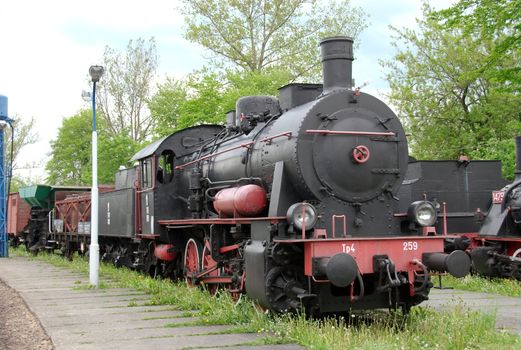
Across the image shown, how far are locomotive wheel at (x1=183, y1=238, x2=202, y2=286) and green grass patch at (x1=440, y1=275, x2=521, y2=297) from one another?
4.94m

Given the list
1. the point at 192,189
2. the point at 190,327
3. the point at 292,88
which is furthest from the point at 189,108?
the point at 190,327

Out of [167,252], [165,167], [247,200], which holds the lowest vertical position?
[167,252]

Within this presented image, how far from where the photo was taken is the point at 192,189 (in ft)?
37.7

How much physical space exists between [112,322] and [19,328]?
3.90 ft

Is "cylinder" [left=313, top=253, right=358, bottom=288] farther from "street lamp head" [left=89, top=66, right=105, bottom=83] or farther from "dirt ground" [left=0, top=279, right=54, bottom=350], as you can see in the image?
"street lamp head" [left=89, top=66, right=105, bottom=83]

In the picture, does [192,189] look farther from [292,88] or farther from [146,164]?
[292,88]

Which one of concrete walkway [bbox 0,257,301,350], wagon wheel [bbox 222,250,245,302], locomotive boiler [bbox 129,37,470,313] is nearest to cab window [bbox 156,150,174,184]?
concrete walkway [bbox 0,257,301,350]

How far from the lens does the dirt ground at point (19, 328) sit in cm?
685

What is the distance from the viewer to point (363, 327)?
703 cm

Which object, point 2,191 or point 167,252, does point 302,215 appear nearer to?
point 167,252

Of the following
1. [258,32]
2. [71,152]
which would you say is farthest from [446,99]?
[71,152]

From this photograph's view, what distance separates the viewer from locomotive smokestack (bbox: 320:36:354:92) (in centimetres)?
830

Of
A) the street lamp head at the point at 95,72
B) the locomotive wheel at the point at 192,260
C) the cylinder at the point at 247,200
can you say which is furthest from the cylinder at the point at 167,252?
the cylinder at the point at 247,200

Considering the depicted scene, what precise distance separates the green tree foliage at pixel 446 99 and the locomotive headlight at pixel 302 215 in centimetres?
2084
